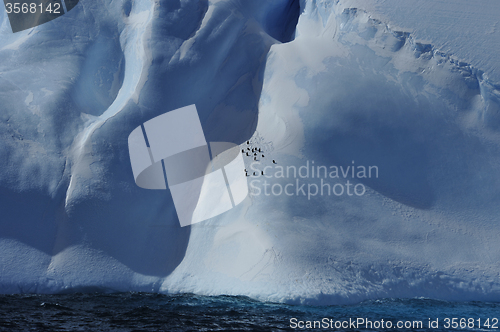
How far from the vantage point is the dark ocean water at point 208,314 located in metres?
5.81

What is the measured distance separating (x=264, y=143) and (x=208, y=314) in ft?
→ 12.2

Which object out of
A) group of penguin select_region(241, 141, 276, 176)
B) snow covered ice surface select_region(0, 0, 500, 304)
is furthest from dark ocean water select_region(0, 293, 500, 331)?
group of penguin select_region(241, 141, 276, 176)

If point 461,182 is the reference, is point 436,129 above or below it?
above

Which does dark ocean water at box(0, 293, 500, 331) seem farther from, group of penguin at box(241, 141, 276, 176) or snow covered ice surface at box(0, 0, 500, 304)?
group of penguin at box(241, 141, 276, 176)

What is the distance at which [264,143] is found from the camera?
8.57 m

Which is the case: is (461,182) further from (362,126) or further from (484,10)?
(484,10)

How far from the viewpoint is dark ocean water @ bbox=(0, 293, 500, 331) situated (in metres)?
5.81

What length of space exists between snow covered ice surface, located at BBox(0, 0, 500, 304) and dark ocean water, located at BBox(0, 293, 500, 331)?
256 millimetres

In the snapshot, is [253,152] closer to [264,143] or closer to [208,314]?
[264,143]

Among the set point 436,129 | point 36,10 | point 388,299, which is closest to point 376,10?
point 436,129

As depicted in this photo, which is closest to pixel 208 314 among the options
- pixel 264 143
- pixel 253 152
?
pixel 253 152

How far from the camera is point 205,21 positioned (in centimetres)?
949

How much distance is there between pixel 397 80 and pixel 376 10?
179 centimetres

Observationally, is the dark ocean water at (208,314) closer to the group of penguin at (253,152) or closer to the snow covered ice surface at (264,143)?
the snow covered ice surface at (264,143)
